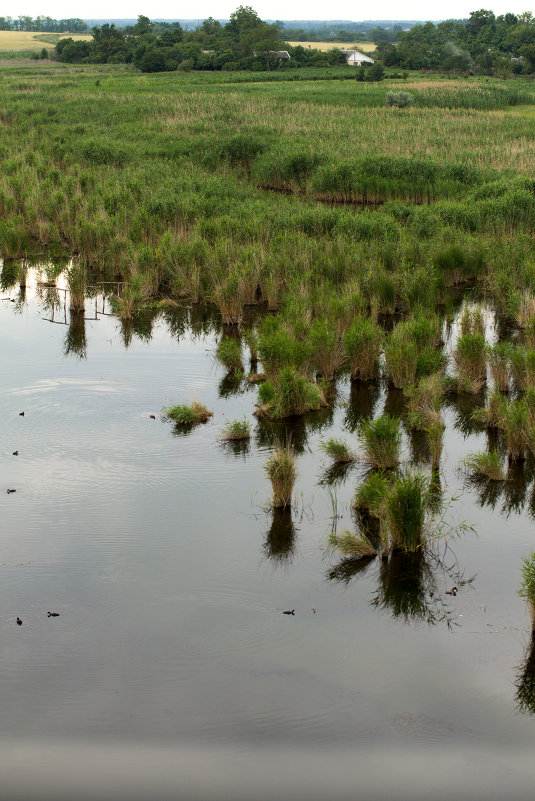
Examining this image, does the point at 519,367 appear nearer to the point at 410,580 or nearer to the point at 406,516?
the point at 406,516

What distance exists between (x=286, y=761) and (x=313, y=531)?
2931 mm

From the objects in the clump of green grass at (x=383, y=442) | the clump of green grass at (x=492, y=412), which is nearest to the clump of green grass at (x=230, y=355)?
the clump of green grass at (x=383, y=442)

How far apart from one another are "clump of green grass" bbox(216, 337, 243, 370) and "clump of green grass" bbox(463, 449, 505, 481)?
433 centimetres

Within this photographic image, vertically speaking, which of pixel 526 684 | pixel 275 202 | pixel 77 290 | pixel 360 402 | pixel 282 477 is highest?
pixel 275 202

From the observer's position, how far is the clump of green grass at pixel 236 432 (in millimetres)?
10008

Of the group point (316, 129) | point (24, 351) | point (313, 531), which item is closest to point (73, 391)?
point (24, 351)

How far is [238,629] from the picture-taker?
6.62m

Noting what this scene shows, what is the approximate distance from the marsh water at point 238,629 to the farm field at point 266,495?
22mm

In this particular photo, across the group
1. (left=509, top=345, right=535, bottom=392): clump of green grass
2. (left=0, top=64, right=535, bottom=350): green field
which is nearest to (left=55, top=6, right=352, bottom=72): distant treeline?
(left=0, top=64, right=535, bottom=350): green field

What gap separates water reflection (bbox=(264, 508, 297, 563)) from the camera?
7.73 meters

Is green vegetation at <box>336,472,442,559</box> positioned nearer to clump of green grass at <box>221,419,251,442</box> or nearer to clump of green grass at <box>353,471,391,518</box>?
clump of green grass at <box>353,471,391,518</box>

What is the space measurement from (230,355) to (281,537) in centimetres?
484

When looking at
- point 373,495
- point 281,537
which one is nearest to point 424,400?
point 373,495

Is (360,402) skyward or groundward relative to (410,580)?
skyward
